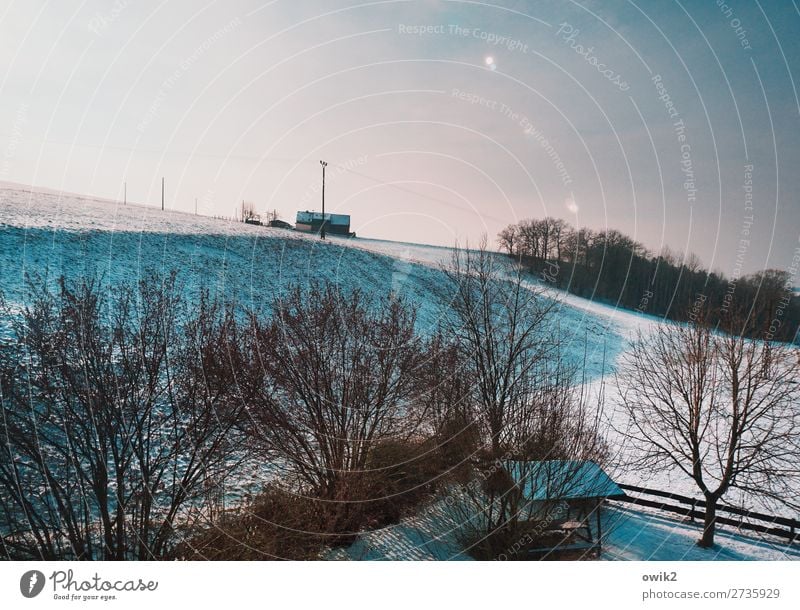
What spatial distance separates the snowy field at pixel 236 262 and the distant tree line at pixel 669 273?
8.35 ft

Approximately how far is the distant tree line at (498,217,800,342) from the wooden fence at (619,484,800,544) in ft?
9.55

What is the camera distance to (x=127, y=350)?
18.5 feet

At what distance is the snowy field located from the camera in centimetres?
1285

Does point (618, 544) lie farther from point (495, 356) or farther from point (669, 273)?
point (669, 273)

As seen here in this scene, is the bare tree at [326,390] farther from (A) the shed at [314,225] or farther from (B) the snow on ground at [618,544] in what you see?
(A) the shed at [314,225]

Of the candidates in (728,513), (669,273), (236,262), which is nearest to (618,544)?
(728,513)

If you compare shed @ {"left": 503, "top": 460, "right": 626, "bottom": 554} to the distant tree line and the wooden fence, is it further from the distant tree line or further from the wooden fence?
the distant tree line

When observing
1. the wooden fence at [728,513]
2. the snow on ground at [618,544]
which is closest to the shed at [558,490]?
the snow on ground at [618,544]

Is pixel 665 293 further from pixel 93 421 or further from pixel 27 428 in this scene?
pixel 27 428

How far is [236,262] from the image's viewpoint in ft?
62.4

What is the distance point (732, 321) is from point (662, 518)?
4.30 meters

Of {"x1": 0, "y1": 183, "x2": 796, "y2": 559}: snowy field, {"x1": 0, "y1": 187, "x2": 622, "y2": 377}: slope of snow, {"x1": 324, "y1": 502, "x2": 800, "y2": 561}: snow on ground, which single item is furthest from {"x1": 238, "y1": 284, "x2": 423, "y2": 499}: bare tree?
{"x1": 0, "y1": 187, "x2": 622, "y2": 377}: slope of snow
